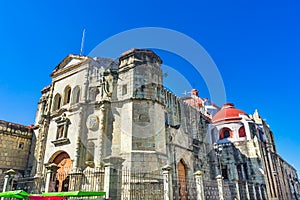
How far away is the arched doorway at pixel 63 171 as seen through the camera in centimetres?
1562

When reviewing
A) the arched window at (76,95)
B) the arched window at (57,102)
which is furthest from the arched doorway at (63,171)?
the arched window at (57,102)

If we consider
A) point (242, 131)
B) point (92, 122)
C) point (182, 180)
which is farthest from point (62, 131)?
point (242, 131)

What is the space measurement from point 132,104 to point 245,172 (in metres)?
16.8

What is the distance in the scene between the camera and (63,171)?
666 inches

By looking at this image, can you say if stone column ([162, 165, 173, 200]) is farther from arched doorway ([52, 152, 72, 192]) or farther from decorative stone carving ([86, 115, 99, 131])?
arched doorway ([52, 152, 72, 192])

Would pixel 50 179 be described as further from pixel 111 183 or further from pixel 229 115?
pixel 229 115

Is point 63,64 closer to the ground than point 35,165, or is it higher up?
higher up

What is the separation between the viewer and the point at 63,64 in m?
21.9

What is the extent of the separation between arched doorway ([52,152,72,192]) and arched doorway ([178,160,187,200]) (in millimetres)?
8375

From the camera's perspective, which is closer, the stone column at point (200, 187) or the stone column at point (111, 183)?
the stone column at point (111, 183)

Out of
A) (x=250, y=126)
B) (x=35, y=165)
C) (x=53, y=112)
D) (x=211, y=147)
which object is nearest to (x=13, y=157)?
(x=35, y=165)

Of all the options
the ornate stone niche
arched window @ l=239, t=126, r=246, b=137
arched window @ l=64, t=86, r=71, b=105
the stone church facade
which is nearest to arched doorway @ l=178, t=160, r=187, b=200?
the stone church facade

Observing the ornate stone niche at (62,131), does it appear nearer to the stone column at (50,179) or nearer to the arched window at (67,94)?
the arched window at (67,94)

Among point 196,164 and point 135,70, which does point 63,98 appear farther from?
point 196,164
